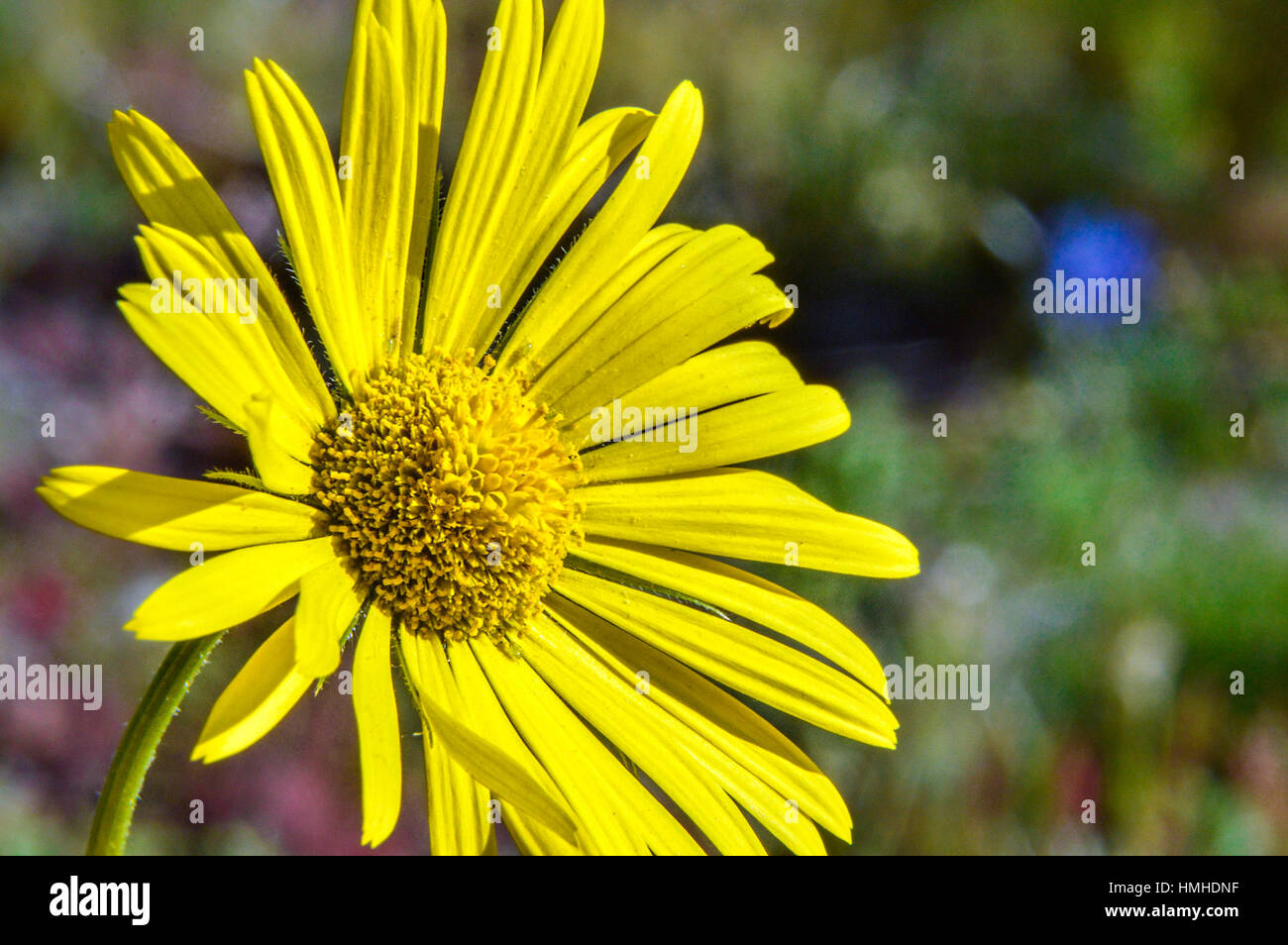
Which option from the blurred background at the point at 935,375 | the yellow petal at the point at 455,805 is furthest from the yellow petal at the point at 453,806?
the blurred background at the point at 935,375

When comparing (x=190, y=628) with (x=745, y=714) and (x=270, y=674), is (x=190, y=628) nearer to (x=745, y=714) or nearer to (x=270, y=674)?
(x=270, y=674)

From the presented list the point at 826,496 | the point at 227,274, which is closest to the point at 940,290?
the point at 826,496

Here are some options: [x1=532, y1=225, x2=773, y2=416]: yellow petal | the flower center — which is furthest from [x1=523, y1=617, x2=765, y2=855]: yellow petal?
[x1=532, y1=225, x2=773, y2=416]: yellow petal

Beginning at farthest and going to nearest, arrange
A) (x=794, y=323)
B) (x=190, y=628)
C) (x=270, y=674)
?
(x=794, y=323) < (x=270, y=674) < (x=190, y=628)

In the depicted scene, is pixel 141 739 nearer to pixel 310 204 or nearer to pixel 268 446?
pixel 268 446

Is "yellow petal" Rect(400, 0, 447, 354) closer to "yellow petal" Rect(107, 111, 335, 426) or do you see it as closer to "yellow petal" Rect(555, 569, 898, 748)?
"yellow petal" Rect(107, 111, 335, 426)

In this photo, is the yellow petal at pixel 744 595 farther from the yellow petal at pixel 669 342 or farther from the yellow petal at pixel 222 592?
the yellow petal at pixel 222 592
